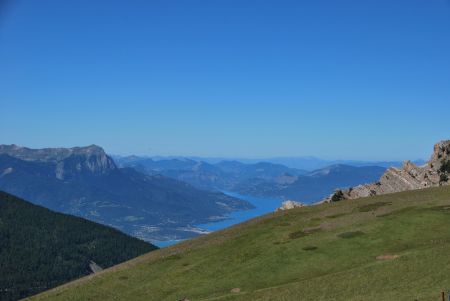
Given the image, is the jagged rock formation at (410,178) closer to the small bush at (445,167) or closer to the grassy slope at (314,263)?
the small bush at (445,167)

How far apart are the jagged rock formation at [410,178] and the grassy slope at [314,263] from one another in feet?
86.2

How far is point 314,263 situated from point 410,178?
217 feet

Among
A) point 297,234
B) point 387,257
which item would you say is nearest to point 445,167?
point 297,234

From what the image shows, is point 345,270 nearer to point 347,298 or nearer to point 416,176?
point 347,298

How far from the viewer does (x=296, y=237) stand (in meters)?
64.6

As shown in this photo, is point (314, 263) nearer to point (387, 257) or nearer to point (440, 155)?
point (387, 257)

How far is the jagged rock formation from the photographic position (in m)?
106

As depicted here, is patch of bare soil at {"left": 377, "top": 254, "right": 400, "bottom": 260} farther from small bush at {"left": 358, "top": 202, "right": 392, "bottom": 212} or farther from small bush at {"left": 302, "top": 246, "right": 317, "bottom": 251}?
small bush at {"left": 358, "top": 202, "right": 392, "bottom": 212}

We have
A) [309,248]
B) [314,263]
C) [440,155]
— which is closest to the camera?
[314,263]

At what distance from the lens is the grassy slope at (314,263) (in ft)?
134

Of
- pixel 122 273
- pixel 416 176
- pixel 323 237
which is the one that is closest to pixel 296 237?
pixel 323 237

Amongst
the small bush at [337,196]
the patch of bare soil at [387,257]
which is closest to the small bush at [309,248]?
the patch of bare soil at [387,257]

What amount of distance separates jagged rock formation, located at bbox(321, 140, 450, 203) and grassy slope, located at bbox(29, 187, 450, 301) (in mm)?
26278

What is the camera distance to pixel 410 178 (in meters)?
109
